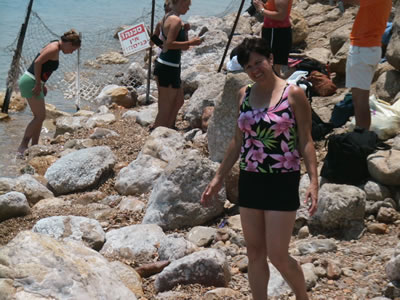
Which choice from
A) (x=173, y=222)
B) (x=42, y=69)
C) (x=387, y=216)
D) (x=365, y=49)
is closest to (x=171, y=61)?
(x=42, y=69)

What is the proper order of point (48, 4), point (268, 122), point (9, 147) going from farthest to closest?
point (48, 4), point (9, 147), point (268, 122)

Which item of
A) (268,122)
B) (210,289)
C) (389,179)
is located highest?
(268,122)

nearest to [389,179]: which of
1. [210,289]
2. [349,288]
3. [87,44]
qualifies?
[349,288]

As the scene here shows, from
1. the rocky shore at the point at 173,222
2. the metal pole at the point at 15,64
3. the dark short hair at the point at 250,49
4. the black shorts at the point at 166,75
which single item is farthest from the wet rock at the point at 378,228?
the metal pole at the point at 15,64

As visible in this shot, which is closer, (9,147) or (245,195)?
(245,195)

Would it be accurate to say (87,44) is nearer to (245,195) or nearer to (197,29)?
(197,29)

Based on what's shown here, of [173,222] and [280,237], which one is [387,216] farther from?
[280,237]

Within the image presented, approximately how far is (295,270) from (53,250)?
134cm

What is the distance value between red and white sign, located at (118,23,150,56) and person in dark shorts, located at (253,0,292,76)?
382 centimetres

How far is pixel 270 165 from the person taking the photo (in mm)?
3475

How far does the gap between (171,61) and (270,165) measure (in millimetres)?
4390

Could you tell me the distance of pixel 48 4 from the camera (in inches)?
1044

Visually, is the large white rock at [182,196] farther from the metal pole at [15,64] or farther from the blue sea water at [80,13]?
the blue sea water at [80,13]

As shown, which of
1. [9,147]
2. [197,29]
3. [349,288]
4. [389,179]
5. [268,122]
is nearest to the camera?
[268,122]
